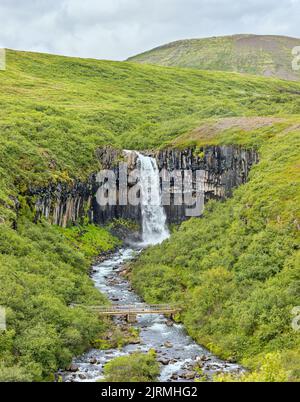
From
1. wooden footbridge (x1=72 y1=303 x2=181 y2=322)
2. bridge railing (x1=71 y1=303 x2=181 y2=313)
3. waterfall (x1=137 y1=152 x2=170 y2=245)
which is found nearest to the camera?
wooden footbridge (x1=72 y1=303 x2=181 y2=322)

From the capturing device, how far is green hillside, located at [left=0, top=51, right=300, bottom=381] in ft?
140

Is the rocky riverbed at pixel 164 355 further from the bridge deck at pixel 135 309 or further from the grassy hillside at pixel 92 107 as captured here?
the grassy hillside at pixel 92 107

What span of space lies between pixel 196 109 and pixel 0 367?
10921 cm

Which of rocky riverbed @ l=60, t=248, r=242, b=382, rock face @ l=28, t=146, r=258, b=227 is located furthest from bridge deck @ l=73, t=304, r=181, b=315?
rock face @ l=28, t=146, r=258, b=227

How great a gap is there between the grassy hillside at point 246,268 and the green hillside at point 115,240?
0.48ft

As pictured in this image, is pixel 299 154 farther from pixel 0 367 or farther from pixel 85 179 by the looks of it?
pixel 0 367

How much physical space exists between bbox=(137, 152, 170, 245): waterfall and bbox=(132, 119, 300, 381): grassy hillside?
1042 centimetres

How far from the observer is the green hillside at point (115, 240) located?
4275cm

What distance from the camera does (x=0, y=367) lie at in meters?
35.4

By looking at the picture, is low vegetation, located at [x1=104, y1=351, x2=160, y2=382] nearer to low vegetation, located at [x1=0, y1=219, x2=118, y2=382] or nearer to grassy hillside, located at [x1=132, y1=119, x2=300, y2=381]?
low vegetation, located at [x1=0, y1=219, x2=118, y2=382]

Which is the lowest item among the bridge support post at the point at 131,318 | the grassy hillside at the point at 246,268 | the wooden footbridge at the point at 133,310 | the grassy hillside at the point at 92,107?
the bridge support post at the point at 131,318

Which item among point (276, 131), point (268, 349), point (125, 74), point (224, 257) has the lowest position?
point (268, 349)

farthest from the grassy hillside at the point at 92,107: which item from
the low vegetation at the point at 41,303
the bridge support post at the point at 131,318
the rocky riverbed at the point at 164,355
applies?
the rocky riverbed at the point at 164,355
